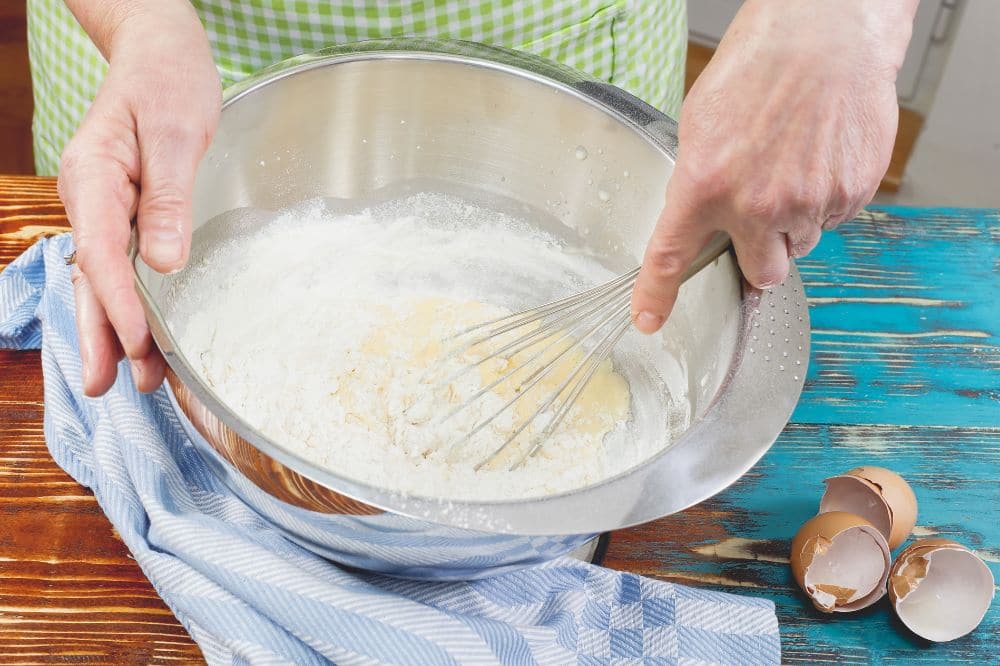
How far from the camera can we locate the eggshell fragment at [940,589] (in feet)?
2.43

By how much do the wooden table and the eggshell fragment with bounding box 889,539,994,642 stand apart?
0.02 meters

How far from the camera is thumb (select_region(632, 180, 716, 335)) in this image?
1.92 ft

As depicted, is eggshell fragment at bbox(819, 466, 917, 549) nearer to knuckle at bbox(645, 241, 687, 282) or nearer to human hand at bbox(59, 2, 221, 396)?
knuckle at bbox(645, 241, 687, 282)

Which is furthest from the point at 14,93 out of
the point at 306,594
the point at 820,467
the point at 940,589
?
the point at 940,589

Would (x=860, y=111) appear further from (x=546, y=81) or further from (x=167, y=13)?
(x=167, y=13)

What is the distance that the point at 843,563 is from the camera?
75 cm

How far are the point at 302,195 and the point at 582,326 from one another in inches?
11.8

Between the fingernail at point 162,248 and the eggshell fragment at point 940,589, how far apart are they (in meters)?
0.60

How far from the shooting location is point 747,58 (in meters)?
0.55

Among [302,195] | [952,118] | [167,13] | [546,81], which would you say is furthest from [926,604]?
→ [952,118]

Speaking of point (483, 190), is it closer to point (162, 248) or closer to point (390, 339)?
point (390, 339)

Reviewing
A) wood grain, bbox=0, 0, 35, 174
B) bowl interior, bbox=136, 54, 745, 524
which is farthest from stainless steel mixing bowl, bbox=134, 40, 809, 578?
wood grain, bbox=0, 0, 35, 174

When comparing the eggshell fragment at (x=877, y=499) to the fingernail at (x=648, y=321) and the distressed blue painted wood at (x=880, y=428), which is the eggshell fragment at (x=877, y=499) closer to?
the distressed blue painted wood at (x=880, y=428)

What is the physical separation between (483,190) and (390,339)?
18 cm
